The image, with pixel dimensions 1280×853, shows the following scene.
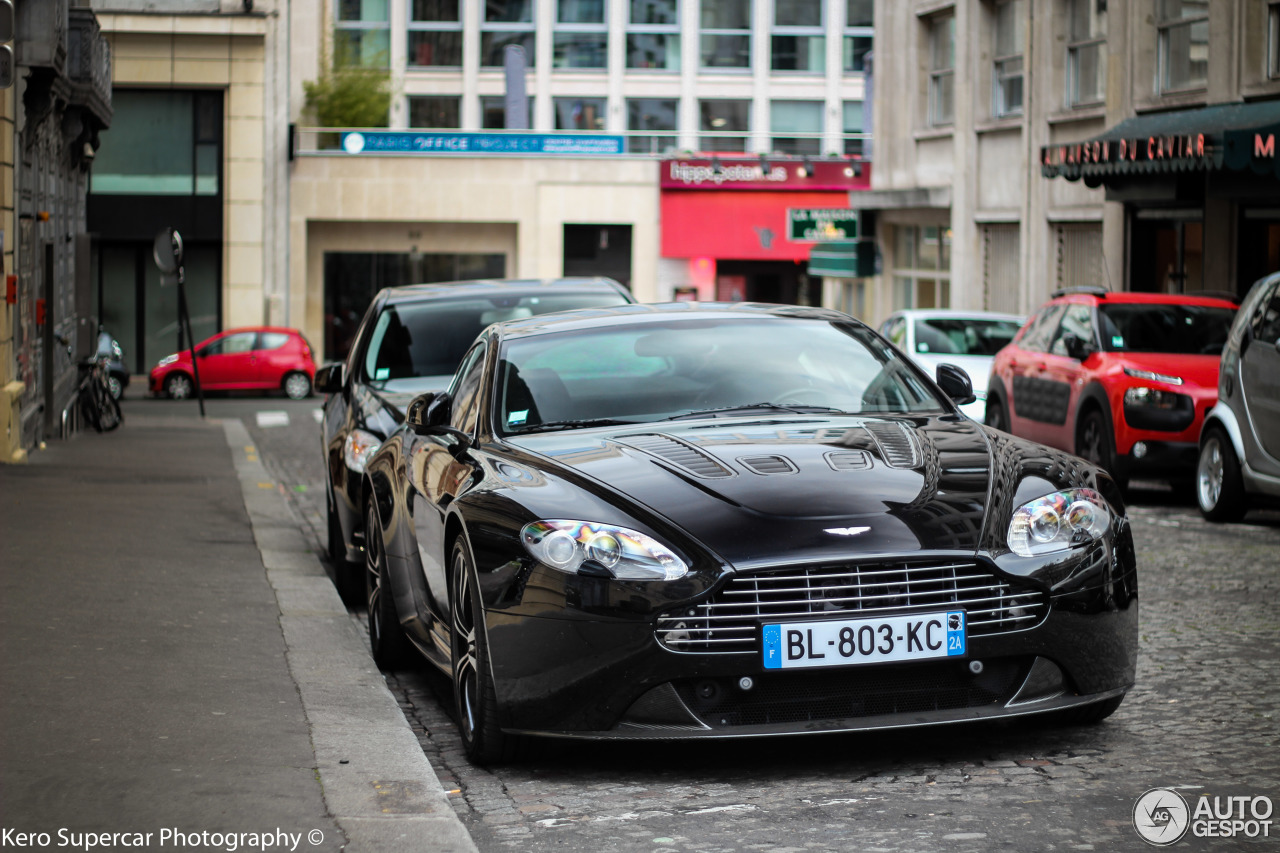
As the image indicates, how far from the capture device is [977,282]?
104 feet

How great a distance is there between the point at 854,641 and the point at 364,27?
51667 mm

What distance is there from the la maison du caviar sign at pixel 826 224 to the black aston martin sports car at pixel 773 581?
32.1 metres

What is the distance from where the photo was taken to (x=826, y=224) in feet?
124

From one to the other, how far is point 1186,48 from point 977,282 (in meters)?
8.26

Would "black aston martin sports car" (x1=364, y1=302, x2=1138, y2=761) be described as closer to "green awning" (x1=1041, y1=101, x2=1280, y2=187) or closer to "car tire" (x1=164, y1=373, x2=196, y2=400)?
"green awning" (x1=1041, y1=101, x2=1280, y2=187)

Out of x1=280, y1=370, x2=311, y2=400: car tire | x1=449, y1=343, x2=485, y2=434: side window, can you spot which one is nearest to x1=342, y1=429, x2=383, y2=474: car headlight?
x1=449, y1=343, x2=485, y2=434: side window

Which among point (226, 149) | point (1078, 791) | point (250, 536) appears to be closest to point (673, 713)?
point (1078, 791)

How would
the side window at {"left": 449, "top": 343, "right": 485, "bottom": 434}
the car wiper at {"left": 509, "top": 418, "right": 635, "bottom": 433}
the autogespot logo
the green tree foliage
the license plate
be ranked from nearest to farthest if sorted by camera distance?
the autogespot logo → the license plate → the car wiper at {"left": 509, "top": 418, "right": 635, "bottom": 433} → the side window at {"left": 449, "top": 343, "right": 485, "bottom": 434} → the green tree foliage

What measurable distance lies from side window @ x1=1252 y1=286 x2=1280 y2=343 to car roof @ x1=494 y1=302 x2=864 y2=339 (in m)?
5.76

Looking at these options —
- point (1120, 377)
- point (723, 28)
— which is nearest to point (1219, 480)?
point (1120, 377)

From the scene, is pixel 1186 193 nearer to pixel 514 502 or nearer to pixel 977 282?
pixel 977 282

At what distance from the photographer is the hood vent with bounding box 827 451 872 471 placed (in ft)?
17.6

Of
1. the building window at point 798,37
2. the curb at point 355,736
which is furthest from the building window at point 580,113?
the curb at point 355,736

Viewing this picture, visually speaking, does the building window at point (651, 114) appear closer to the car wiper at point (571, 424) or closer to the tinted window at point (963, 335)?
the tinted window at point (963, 335)
